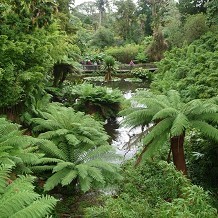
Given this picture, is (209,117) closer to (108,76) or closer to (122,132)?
(122,132)

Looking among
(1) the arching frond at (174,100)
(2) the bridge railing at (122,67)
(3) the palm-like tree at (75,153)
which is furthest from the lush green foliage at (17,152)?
(2) the bridge railing at (122,67)

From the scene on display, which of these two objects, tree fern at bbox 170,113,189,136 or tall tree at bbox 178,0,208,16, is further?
tall tree at bbox 178,0,208,16

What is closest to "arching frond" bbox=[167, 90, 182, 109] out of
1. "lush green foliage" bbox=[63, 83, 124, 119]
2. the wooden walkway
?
"lush green foliage" bbox=[63, 83, 124, 119]

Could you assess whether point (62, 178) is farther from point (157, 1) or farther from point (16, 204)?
point (157, 1)

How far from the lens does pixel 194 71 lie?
36.5 feet

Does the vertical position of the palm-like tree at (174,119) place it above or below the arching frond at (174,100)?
below

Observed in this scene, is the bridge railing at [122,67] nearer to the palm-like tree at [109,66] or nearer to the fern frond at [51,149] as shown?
the palm-like tree at [109,66]

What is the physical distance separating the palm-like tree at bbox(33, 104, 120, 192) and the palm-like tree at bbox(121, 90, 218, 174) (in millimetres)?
918

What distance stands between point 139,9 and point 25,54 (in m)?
30.6

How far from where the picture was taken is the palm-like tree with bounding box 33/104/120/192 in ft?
18.0

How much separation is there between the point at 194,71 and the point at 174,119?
6361 millimetres

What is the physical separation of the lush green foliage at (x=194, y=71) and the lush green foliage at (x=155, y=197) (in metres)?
3.80

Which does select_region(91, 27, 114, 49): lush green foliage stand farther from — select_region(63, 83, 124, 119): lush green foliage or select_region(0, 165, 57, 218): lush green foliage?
select_region(0, 165, 57, 218): lush green foliage

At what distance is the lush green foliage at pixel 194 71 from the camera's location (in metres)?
9.45
